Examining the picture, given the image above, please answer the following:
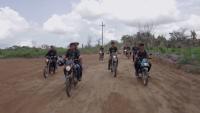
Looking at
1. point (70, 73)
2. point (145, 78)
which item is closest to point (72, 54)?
point (70, 73)

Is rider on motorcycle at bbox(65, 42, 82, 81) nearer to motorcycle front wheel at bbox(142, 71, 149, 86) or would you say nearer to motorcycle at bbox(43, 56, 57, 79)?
motorcycle front wheel at bbox(142, 71, 149, 86)

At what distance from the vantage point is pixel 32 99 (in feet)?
50.4

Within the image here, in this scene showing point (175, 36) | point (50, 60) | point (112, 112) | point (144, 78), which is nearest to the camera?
point (112, 112)

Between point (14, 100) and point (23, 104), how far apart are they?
1000mm

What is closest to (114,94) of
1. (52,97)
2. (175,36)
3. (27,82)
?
(52,97)

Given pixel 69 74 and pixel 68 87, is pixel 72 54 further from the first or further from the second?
pixel 68 87

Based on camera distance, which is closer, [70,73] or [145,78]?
[70,73]

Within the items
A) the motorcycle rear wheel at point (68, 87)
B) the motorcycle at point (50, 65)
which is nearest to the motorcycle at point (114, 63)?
the motorcycle at point (50, 65)

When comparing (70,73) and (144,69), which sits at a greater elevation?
(70,73)

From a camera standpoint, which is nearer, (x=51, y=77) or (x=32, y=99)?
(x=32, y=99)

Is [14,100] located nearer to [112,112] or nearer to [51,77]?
[112,112]

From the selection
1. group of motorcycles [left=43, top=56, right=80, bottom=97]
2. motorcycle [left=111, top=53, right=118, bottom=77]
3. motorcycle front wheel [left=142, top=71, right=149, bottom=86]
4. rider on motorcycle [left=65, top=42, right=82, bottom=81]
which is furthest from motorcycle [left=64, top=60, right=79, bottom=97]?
motorcycle [left=111, top=53, right=118, bottom=77]

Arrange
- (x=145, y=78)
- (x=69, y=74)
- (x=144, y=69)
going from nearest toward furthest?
(x=69, y=74), (x=145, y=78), (x=144, y=69)

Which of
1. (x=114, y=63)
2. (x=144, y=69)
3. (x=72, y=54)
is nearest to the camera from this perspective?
(x=72, y=54)
